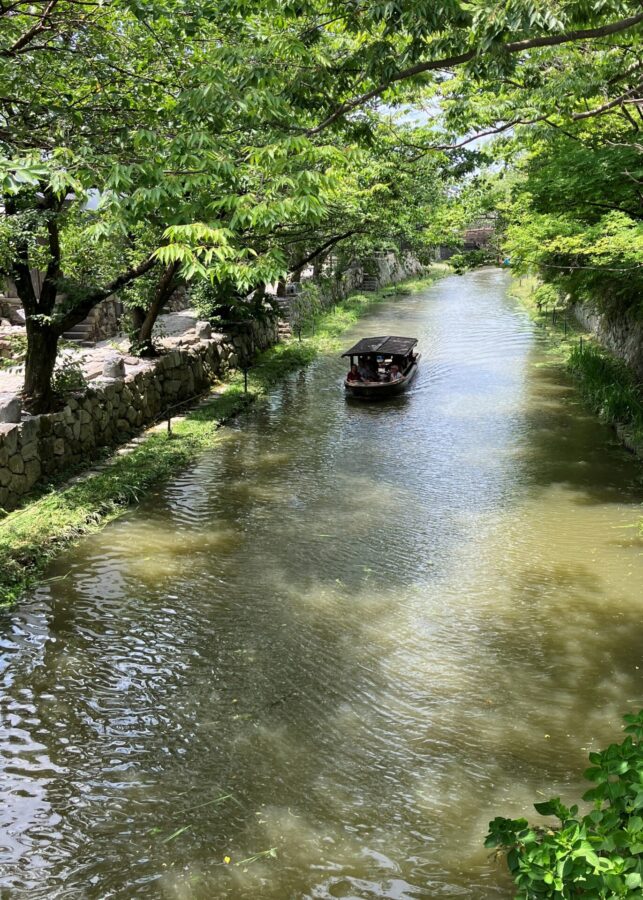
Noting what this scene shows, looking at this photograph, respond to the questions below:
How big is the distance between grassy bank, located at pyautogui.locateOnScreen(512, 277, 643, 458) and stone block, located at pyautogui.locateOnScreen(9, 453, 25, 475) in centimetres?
1069

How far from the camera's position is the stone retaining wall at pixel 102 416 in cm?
1005

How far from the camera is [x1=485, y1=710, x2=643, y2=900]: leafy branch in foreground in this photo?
3.15 metres

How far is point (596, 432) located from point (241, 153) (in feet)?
32.6

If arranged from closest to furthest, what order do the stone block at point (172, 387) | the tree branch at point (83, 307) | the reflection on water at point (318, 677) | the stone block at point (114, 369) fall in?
1. the reflection on water at point (318, 677)
2. the tree branch at point (83, 307)
3. the stone block at point (114, 369)
4. the stone block at point (172, 387)

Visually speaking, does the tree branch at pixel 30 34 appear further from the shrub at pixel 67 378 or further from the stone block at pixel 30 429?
the shrub at pixel 67 378

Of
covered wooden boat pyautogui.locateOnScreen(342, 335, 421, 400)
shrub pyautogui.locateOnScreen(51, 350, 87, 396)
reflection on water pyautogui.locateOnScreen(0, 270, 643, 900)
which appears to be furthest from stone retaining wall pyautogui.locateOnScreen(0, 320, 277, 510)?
covered wooden boat pyautogui.locateOnScreen(342, 335, 421, 400)

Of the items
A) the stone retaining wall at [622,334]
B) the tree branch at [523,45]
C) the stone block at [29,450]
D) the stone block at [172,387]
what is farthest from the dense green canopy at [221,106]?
the stone retaining wall at [622,334]

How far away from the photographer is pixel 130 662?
23.9ft

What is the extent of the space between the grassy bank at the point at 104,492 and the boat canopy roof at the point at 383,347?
8.96 ft

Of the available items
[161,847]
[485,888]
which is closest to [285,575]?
[161,847]

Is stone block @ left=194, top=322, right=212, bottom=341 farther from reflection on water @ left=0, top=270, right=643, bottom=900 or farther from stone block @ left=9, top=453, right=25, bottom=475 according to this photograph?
stone block @ left=9, top=453, right=25, bottom=475

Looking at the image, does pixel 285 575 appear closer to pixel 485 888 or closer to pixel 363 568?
pixel 363 568

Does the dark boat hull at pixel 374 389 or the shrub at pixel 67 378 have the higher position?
the shrub at pixel 67 378

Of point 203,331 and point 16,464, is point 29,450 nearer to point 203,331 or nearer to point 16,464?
point 16,464
